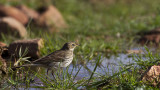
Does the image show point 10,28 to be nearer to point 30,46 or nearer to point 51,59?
point 30,46


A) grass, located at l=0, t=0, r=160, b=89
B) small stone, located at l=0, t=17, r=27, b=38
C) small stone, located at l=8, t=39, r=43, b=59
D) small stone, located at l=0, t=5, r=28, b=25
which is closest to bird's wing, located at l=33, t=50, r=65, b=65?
grass, located at l=0, t=0, r=160, b=89

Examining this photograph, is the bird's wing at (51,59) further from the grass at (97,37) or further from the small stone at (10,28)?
the small stone at (10,28)

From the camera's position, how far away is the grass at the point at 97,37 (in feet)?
18.2

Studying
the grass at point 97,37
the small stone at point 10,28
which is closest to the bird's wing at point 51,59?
the grass at point 97,37

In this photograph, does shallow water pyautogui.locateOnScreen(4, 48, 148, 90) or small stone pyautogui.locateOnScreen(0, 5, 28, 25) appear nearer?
shallow water pyautogui.locateOnScreen(4, 48, 148, 90)

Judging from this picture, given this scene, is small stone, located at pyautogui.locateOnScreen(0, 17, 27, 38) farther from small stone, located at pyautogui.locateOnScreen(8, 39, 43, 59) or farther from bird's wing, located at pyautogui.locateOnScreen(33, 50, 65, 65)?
bird's wing, located at pyautogui.locateOnScreen(33, 50, 65, 65)

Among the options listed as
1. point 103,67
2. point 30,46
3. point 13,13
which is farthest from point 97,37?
point 103,67

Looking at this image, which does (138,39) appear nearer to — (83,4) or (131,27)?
(131,27)

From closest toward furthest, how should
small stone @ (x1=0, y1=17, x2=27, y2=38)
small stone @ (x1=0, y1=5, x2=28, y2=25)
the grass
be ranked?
the grass → small stone @ (x1=0, y1=17, x2=27, y2=38) → small stone @ (x1=0, y1=5, x2=28, y2=25)

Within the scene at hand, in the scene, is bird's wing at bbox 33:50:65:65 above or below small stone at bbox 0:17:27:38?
below

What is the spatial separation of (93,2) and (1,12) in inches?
266

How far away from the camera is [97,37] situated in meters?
11.3

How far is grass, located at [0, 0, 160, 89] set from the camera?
18.2ft

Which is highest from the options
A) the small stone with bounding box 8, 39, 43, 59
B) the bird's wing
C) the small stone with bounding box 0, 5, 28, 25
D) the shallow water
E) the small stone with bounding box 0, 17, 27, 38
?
the small stone with bounding box 0, 5, 28, 25
